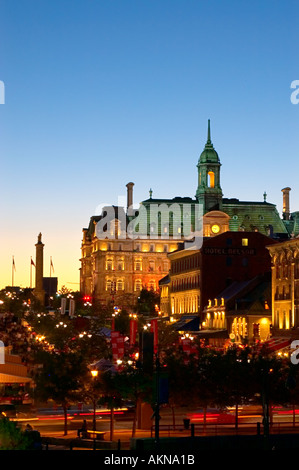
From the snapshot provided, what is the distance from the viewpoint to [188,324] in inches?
5482

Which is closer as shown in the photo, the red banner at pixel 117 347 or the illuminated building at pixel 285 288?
the red banner at pixel 117 347

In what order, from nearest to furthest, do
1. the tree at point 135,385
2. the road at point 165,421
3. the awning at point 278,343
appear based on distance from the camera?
the tree at point 135,385 → the road at point 165,421 → the awning at point 278,343

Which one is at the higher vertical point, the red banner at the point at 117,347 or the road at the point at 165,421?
the red banner at the point at 117,347

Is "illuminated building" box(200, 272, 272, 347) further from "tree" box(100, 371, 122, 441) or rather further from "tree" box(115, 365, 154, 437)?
"tree" box(115, 365, 154, 437)

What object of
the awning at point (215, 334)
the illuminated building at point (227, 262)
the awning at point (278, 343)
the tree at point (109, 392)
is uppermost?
the illuminated building at point (227, 262)

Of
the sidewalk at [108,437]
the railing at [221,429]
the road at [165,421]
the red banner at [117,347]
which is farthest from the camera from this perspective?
the red banner at [117,347]

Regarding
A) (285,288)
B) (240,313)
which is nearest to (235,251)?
(240,313)

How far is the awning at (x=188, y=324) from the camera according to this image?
5418 inches

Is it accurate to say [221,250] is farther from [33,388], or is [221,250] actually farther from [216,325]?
[33,388]

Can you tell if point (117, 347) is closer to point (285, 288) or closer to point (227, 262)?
point (285, 288)

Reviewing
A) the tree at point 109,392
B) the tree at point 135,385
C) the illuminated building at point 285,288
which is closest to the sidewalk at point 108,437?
the tree at point 135,385

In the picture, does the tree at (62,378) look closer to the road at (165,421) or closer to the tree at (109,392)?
the road at (165,421)
